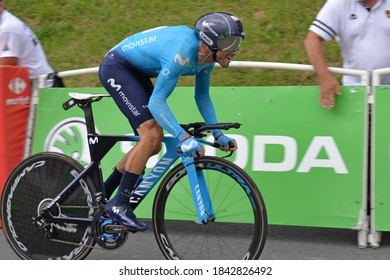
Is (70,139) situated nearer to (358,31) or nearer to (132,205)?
(132,205)

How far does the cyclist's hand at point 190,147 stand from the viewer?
482 centimetres

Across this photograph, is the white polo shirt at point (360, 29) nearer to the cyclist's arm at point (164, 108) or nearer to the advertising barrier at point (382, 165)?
the advertising barrier at point (382, 165)

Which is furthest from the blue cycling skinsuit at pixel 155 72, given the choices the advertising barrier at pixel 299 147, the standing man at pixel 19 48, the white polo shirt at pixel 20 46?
the white polo shirt at pixel 20 46

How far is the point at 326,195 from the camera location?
241 inches

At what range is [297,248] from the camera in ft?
19.8

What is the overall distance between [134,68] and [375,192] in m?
2.17

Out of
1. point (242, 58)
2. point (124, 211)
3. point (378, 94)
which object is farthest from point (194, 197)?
point (242, 58)

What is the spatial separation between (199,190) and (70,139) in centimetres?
213

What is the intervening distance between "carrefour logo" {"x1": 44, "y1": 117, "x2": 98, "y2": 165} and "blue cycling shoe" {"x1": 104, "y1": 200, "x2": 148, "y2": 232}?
157 centimetres

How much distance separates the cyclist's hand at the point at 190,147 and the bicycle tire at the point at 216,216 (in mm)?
222

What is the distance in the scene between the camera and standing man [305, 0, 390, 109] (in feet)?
21.1

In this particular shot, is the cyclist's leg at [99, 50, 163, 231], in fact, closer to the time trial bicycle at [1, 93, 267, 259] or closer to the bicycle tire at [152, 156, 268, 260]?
the time trial bicycle at [1, 93, 267, 259]

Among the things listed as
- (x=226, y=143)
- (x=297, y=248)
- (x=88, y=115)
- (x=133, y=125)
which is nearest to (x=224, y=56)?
(x=226, y=143)

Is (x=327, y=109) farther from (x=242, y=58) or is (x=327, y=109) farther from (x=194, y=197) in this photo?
(x=242, y=58)
